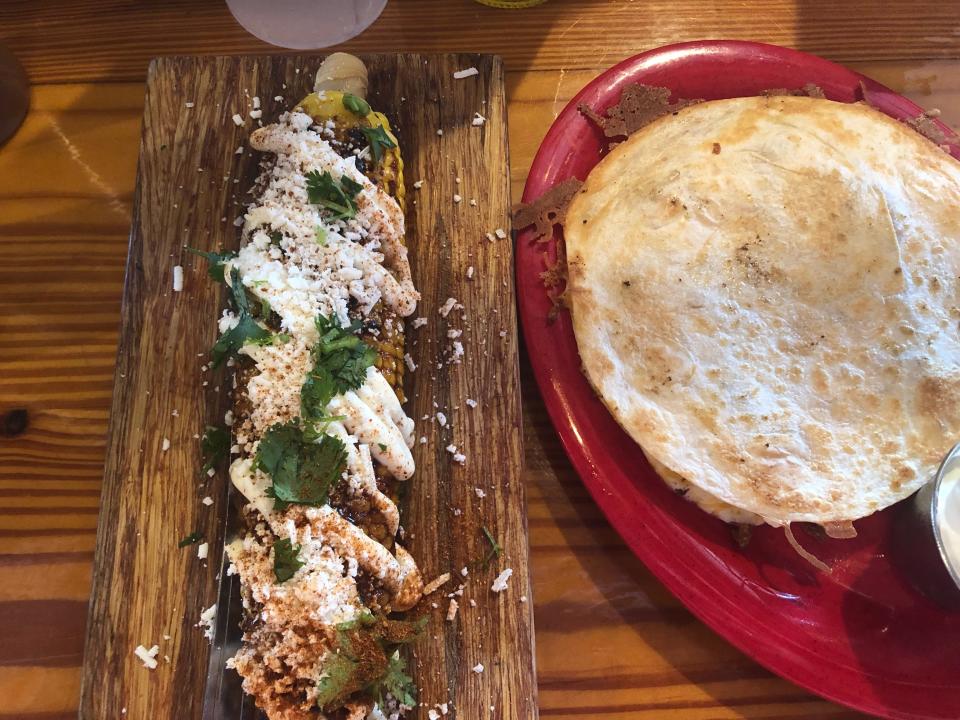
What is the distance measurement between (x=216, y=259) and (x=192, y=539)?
76 centimetres

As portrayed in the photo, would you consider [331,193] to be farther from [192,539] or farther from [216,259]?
[192,539]

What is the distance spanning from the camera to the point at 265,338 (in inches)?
64.4

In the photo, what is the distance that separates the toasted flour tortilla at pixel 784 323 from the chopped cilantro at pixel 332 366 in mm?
572

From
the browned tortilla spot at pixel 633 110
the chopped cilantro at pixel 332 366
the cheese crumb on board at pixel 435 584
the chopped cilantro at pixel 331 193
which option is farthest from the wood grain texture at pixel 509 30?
the cheese crumb on board at pixel 435 584

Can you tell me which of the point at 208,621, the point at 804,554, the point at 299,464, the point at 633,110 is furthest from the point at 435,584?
the point at 633,110

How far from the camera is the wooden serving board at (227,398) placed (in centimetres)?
164

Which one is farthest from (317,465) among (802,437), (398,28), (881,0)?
(881,0)

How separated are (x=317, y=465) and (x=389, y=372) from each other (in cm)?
37

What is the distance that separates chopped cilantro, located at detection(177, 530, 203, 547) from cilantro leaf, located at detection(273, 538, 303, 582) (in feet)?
1.21

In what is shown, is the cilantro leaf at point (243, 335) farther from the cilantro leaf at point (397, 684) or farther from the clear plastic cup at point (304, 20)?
the clear plastic cup at point (304, 20)

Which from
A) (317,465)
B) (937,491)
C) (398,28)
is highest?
(398,28)

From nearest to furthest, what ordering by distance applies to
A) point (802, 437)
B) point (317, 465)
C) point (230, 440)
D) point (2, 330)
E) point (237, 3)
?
point (317, 465)
point (802, 437)
point (230, 440)
point (2, 330)
point (237, 3)

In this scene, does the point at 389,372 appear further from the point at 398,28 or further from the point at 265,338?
the point at 398,28

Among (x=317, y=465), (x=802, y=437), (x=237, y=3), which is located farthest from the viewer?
(x=237, y=3)
